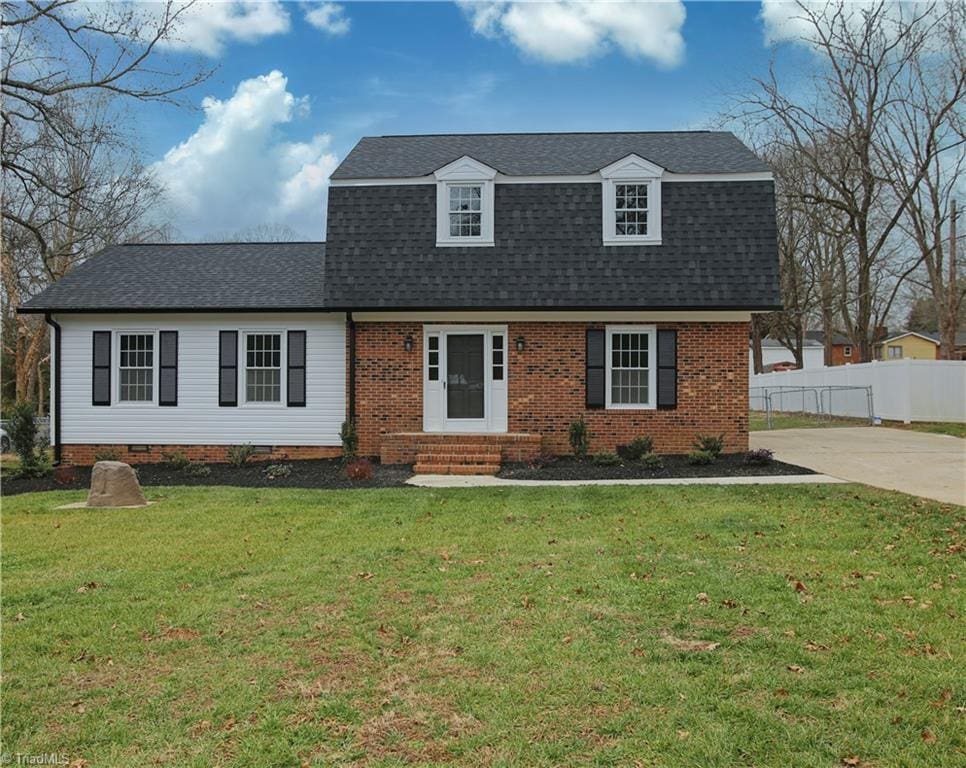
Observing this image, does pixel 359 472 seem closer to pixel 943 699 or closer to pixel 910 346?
pixel 943 699

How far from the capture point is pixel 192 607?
5.69m

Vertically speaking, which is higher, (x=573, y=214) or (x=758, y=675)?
(x=573, y=214)

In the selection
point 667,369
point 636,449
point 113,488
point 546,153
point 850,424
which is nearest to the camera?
point 113,488

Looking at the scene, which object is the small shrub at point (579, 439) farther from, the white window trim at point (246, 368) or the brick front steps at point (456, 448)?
the white window trim at point (246, 368)

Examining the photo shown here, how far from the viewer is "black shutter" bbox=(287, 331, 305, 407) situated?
15742mm

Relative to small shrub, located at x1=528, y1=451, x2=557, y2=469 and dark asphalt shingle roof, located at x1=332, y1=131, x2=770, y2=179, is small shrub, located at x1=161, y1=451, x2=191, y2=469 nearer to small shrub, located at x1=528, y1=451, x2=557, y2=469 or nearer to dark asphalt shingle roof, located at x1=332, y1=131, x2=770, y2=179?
dark asphalt shingle roof, located at x1=332, y1=131, x2=770, y2=179

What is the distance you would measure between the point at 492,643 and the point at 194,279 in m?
14.1

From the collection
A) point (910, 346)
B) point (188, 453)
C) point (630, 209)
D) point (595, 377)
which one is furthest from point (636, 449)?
point (910, 346)

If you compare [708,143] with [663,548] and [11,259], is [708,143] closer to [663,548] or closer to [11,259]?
[663,548]

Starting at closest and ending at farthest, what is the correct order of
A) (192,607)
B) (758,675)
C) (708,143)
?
(758,675), (192,607), (708,143)

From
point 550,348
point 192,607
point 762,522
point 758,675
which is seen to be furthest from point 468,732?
point 550,348

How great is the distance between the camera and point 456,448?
1426 centimetres

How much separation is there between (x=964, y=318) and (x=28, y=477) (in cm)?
4021

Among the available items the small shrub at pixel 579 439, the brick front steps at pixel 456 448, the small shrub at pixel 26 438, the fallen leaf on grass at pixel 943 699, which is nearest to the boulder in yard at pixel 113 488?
the small shrub at pixel 26 438
